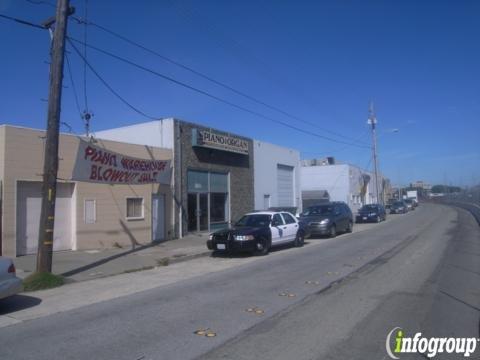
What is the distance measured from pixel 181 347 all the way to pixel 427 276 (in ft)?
22.8

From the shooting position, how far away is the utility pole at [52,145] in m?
11.0

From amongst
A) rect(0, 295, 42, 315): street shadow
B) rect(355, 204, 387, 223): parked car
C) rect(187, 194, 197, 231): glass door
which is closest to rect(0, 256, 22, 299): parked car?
rect(0, 295, 42, 315): street shadow

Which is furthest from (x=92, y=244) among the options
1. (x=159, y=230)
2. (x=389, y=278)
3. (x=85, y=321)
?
(x=389, y=278)

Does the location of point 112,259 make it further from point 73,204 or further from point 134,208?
point 134,208

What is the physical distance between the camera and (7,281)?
788 cm

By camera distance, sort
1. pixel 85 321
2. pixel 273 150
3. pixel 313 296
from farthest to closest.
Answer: pixel 273 150 → pixel 313 296 → pixel 85 321

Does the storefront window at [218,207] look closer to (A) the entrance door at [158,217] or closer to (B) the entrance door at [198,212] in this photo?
(B) the entrance door at [198,212]

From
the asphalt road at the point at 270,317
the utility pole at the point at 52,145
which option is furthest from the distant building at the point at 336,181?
the utility pole at the point at 52,145

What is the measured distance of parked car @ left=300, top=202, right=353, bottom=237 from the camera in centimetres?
2181

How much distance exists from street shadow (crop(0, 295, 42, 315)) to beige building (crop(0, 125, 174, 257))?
5.13 metres

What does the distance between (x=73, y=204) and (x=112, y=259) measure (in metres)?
3.10

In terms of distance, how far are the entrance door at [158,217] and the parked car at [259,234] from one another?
15.5 feet

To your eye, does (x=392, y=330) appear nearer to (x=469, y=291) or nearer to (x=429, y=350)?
(x=429, y=350)

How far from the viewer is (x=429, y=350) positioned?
5.39 meters
